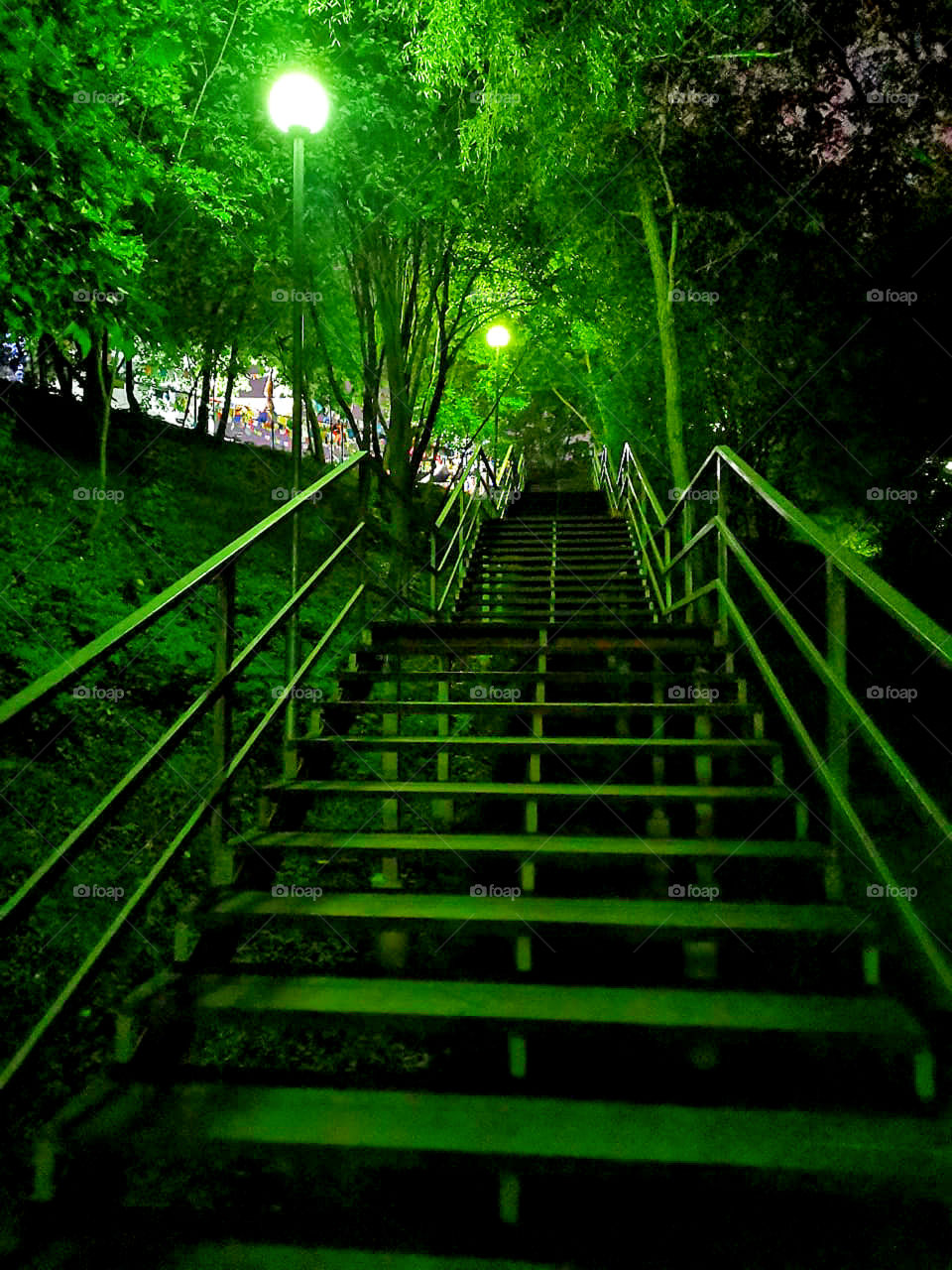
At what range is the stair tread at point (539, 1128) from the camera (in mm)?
2115

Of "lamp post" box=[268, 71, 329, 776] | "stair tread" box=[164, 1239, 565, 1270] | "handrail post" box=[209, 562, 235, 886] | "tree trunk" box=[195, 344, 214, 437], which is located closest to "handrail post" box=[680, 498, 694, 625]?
"lamp post" box=[268, 71, 329, 776]

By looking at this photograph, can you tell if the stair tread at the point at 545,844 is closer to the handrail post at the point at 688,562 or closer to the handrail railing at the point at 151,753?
the handrail railing at the point at 151,753

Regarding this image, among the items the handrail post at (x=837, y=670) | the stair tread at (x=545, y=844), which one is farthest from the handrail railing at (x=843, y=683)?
the stair tread at (x=545, y=844)

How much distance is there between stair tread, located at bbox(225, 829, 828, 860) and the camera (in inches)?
121

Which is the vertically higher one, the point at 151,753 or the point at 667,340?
the point at 667,340

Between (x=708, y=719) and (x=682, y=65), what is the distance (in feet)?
33.3

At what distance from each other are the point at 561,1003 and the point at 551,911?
37cm

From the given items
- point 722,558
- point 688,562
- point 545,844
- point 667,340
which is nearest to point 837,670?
point 545,844

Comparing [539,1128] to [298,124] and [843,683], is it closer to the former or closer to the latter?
[843,683]

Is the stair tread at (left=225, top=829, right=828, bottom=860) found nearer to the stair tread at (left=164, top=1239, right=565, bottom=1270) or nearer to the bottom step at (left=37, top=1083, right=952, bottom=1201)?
the bottom step at (left=37, top=1083, right=952, bottom=1201)

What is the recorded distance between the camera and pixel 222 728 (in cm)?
321

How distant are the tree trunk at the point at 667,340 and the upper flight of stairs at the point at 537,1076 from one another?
7.77 meters

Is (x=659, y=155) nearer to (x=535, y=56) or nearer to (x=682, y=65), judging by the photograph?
(x=682, y=65)

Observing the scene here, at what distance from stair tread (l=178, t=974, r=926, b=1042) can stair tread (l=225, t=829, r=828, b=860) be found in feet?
1.68
